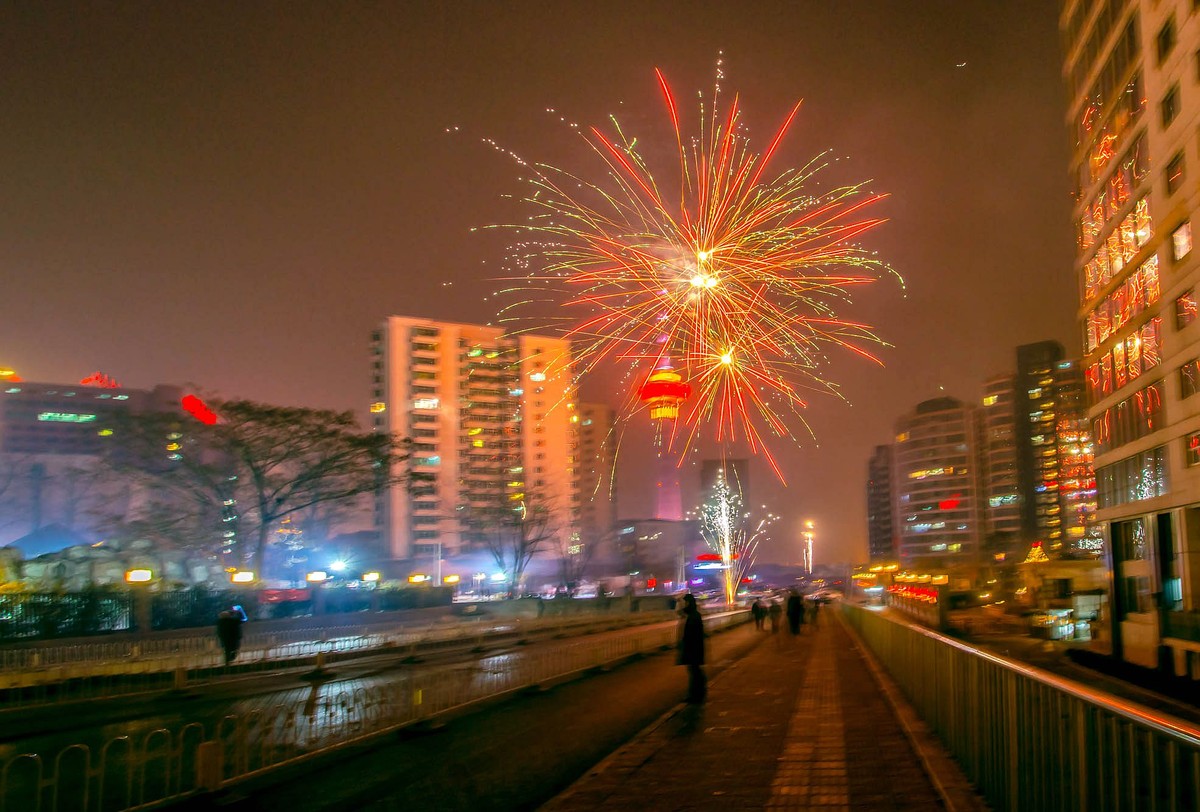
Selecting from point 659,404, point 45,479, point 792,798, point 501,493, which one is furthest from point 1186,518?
point 501,493

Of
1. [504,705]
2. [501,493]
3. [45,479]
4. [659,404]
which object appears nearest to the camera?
[504,705]

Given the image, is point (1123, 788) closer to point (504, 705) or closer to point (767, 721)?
point (767, 721)

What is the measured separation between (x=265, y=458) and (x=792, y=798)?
36677 mm

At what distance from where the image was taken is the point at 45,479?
54.2m

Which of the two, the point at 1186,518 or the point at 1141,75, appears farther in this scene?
the point at 1141,75

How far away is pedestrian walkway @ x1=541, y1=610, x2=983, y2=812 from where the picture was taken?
25.4ft

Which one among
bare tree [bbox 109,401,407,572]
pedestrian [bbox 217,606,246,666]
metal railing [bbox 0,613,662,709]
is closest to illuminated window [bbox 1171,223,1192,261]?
metal railing [bbox 0,613,662,709]

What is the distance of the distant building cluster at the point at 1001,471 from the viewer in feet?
393

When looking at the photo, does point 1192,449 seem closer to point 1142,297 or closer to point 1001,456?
point 1142,297

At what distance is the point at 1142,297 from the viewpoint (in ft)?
104

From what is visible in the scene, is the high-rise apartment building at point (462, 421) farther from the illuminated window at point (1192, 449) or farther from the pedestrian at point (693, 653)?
the pedestrian at point (693, 653)

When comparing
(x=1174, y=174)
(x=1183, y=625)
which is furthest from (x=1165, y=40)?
(x=1183, y=625)

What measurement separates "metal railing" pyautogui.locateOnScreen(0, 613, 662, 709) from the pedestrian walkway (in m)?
10.8

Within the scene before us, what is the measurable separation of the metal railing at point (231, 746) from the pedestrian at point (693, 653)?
2.69 meters
